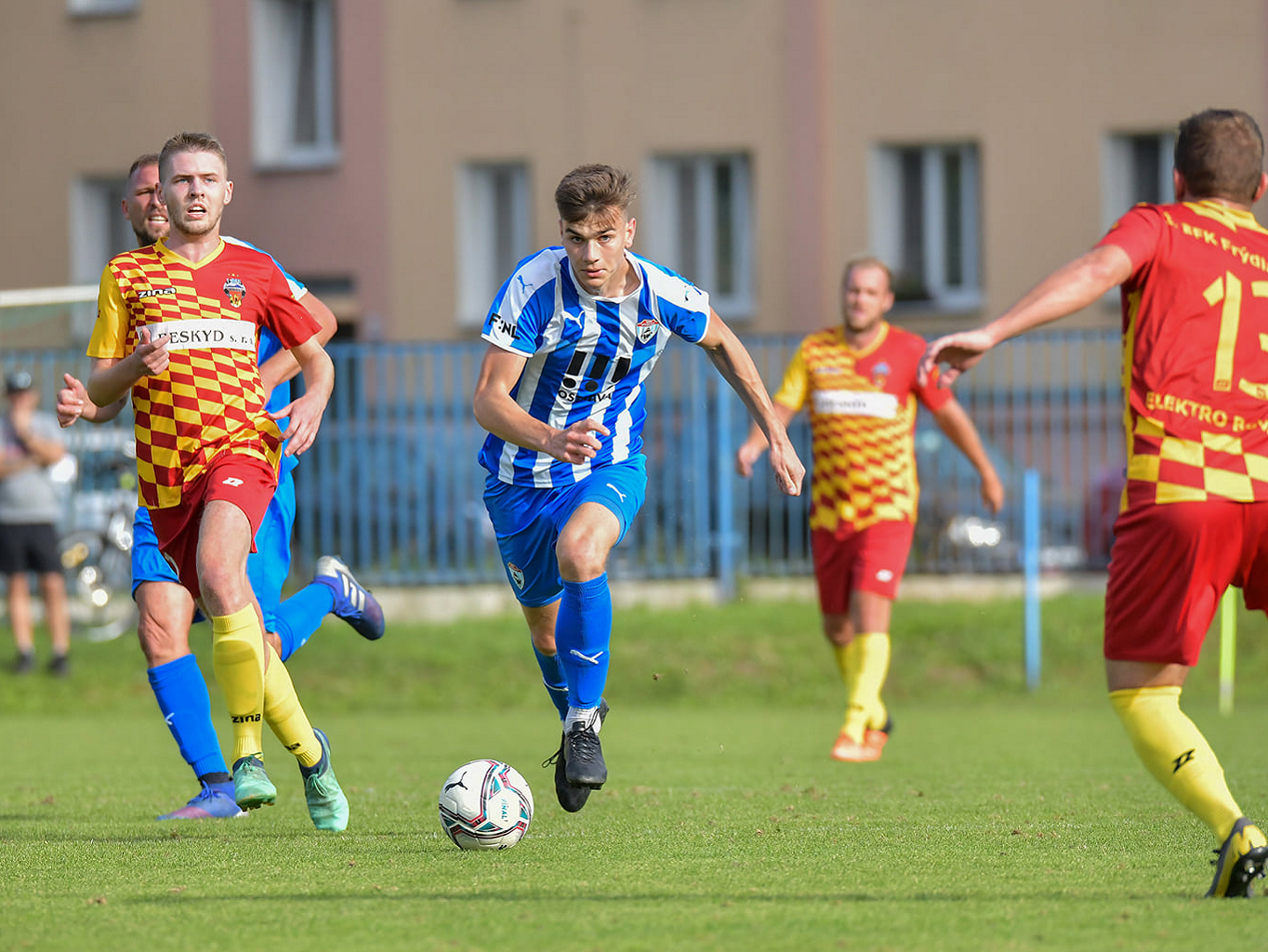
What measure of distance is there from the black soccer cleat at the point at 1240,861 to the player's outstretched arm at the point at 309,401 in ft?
10.7

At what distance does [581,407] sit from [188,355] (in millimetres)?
1445

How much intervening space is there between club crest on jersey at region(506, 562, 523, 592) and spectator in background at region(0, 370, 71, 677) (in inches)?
332

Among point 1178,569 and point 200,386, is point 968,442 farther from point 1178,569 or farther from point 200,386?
point 1178,569

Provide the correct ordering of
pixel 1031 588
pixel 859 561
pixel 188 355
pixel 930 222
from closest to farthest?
pixel 188 355
pixel 859 561
pixel 1031 588
pixel 930 222

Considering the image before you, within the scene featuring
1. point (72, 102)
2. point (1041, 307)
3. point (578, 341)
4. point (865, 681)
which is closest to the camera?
point (1041, 307)

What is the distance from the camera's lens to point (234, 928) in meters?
4.82

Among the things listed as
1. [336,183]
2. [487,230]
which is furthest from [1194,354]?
[336,183]

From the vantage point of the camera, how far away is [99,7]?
27.3 meters

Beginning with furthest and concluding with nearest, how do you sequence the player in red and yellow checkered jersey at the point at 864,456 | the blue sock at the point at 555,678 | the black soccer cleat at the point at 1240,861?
1. the player in red and yellow checkered jersey at the point at 864,456
2. the blue sock at the point at 555,678
3. the black soccer cleat at the point at 1240,861

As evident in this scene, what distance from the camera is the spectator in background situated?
49.2 feet

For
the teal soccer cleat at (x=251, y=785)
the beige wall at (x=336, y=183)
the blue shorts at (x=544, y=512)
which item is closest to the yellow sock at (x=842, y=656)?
the blue shorts at (x=544, y=512)

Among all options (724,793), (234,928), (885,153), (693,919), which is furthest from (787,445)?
(885,153)

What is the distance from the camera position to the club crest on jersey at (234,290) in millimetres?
6887

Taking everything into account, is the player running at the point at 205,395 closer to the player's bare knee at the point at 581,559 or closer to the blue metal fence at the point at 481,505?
the player's bare knee at the point at 581,559
